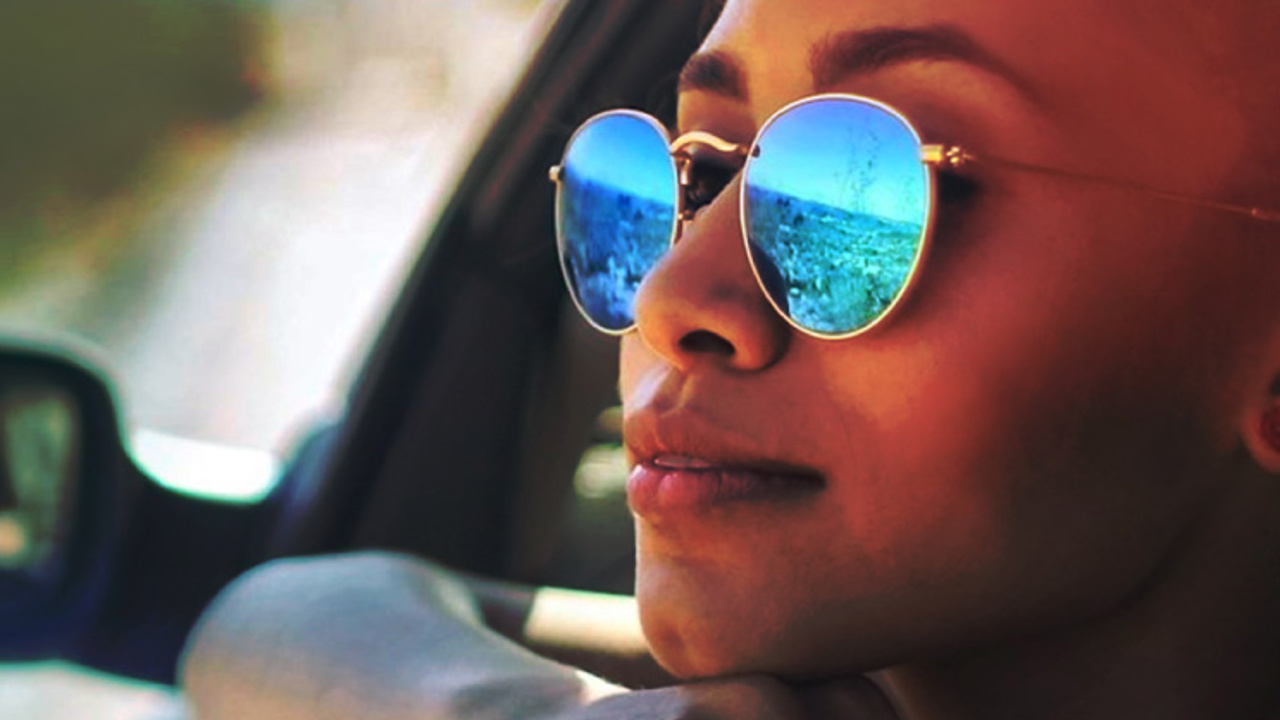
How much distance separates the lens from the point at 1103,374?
Result: 1.75m

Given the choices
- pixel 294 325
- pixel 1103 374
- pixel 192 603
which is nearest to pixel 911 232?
pixel 1103 374

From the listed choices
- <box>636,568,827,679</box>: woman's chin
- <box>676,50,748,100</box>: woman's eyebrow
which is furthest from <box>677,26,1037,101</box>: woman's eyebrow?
<box>636,568,827,679</box>: woman's chin

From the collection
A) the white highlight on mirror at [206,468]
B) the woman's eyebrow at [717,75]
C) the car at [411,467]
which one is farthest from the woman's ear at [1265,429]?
the white highlight on mirror at [206,468]

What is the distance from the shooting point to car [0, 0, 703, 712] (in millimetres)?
3312

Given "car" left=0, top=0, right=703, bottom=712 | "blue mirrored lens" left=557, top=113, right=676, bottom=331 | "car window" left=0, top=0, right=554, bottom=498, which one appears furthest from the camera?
"car window" left=0, top=0, right=554, bottom=498

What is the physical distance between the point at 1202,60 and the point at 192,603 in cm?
236

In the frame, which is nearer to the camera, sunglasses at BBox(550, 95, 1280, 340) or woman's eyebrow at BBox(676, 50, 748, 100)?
sunglasses at BBox(550, 95, 1280, 340)

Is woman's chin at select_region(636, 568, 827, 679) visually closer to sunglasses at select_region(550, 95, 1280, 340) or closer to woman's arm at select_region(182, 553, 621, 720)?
woman's arm at select_region(182, 553, 621, 720)

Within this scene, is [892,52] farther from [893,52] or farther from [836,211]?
[836,211]

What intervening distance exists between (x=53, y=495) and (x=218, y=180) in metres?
9.35

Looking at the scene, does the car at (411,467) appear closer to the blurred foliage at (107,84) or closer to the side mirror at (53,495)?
the side mirror at (53,495)

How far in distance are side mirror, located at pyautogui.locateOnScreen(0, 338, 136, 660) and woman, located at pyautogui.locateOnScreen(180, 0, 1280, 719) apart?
1.95 m

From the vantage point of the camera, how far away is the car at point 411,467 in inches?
130

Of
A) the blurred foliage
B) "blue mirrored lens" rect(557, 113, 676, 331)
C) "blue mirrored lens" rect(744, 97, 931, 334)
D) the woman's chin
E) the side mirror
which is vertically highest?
"blue mirrored lens" rect(744, 97, 931, 334)
